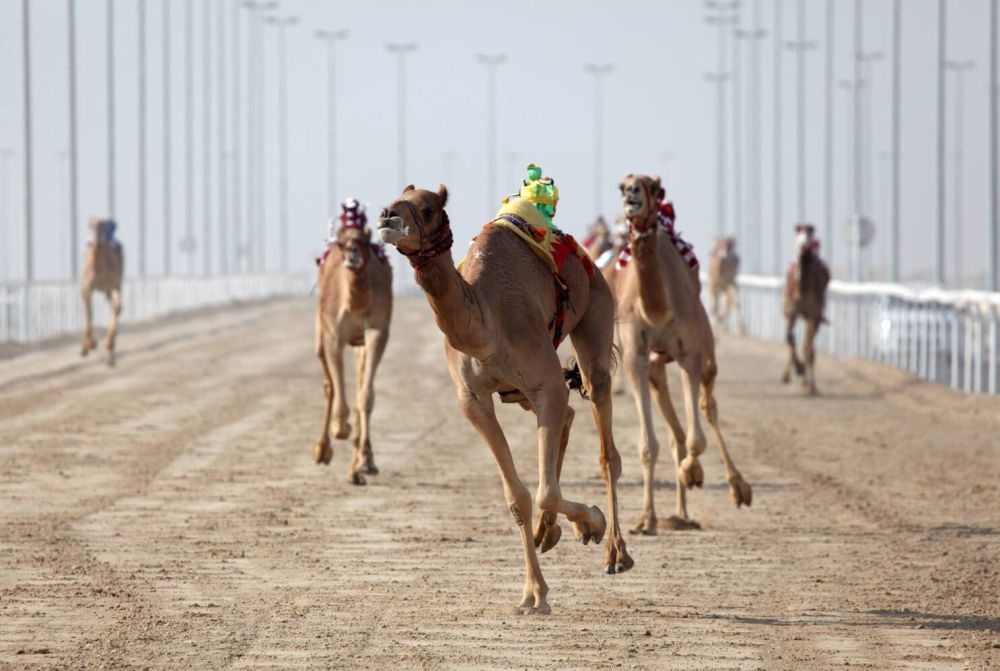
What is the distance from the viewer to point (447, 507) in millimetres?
13414

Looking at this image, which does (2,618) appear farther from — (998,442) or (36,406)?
(36,406)

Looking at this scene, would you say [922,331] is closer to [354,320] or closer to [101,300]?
[354,320]

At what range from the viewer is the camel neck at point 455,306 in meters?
8.38

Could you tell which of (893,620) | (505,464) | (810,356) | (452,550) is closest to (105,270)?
(810,356)

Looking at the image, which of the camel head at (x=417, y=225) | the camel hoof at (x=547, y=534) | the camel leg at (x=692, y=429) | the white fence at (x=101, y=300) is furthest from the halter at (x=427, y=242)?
the white fence at (x=101, y=300)

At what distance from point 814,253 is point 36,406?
11.0m

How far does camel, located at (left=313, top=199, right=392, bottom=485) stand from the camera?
15.0 metres

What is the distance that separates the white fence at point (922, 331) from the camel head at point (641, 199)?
1268 cm

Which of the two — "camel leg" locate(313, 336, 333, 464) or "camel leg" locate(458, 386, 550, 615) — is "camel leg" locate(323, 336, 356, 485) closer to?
"camel leg" locate(313, 336, 333, 464)

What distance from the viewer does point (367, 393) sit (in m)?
15.5

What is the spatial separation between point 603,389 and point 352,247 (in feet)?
15.5

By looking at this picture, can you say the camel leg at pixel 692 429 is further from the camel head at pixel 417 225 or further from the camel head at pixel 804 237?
the camel head at pixel 804 237

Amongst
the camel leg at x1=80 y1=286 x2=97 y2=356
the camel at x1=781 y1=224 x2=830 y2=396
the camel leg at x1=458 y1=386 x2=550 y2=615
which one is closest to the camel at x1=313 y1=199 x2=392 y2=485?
the camel leg at x1=458 y1=386 x2=550 y2=615

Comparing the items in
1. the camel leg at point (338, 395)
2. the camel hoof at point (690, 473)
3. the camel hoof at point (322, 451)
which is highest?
the camel leg at point (338, 395)
